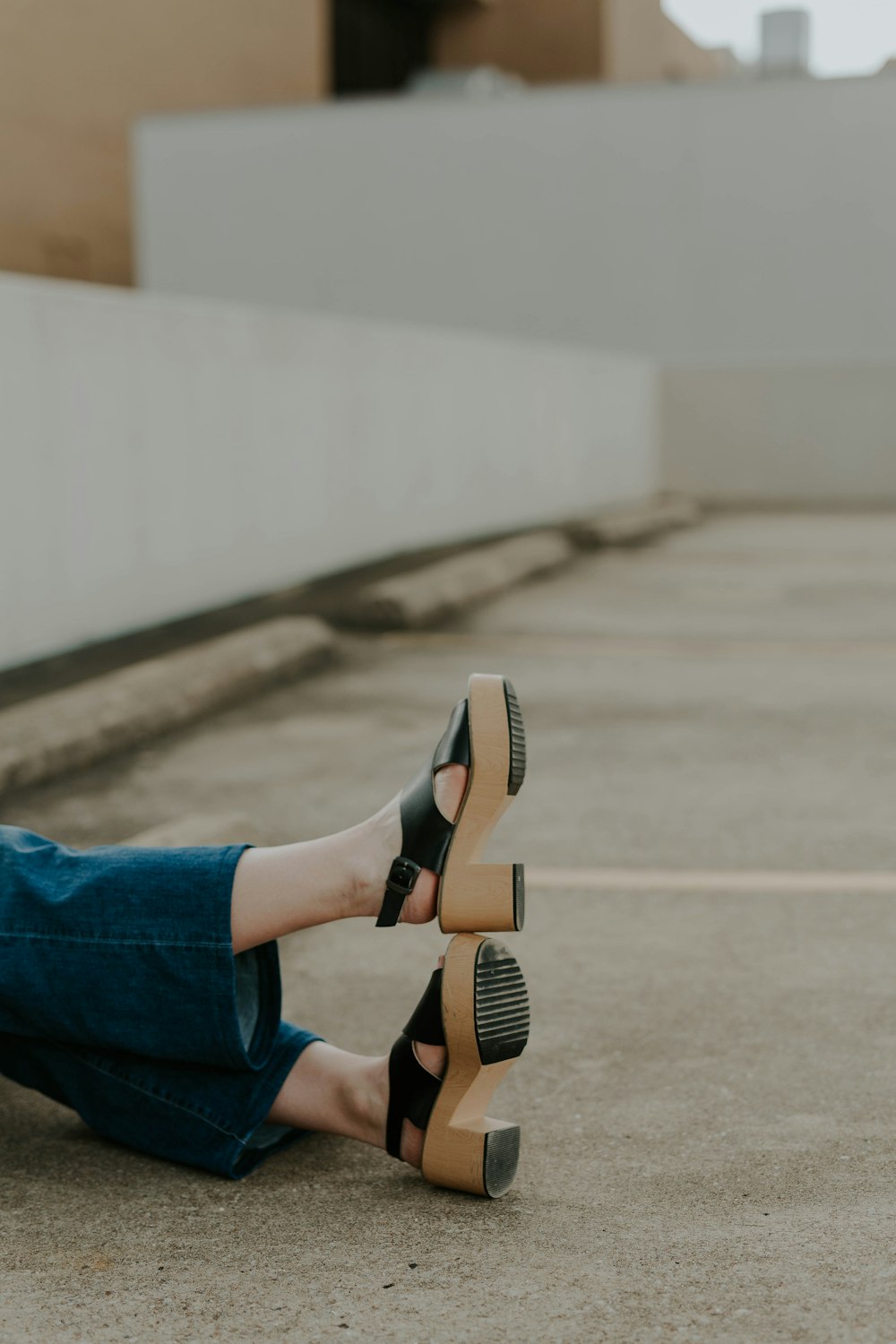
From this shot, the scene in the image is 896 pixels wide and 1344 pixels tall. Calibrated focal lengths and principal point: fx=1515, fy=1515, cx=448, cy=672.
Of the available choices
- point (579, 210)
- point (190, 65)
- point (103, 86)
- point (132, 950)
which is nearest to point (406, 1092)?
point (132, 950)

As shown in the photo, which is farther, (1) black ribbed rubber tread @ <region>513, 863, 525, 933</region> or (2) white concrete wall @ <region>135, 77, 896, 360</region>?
(2) white concrete wall @ <region>135, 77, 896, 360</region>

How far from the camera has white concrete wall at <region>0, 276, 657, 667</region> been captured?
218 inches

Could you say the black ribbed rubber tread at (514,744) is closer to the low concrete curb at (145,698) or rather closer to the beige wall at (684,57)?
the low concrete curb at (145,698)

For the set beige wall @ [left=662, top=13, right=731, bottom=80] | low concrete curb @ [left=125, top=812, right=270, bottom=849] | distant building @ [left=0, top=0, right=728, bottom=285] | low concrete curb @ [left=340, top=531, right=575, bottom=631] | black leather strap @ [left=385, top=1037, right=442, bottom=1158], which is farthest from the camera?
beige wall @ [left=662, top=13, right=731, bottom=80]

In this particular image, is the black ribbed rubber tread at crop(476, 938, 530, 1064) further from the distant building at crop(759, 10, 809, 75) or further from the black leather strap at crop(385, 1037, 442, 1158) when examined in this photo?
the distant building at crop(759, 10, 809, 75)

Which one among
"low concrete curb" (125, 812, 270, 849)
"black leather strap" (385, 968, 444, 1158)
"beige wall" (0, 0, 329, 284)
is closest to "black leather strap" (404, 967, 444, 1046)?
"black leather strap" (385, 968, 444, 1158)

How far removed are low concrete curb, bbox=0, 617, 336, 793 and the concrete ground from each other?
0.34 feet

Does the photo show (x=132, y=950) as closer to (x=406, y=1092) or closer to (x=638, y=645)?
(x=406, y=1092)

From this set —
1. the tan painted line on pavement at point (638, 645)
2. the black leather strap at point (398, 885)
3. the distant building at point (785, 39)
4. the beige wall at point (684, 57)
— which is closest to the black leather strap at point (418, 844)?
the black leather strap at point (398, 885)

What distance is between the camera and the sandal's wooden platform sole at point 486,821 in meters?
1.86

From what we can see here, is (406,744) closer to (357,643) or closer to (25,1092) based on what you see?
(357,643)

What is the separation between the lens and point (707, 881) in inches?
134

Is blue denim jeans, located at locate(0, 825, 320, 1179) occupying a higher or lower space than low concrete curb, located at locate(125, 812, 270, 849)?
higher

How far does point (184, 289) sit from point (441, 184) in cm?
407
